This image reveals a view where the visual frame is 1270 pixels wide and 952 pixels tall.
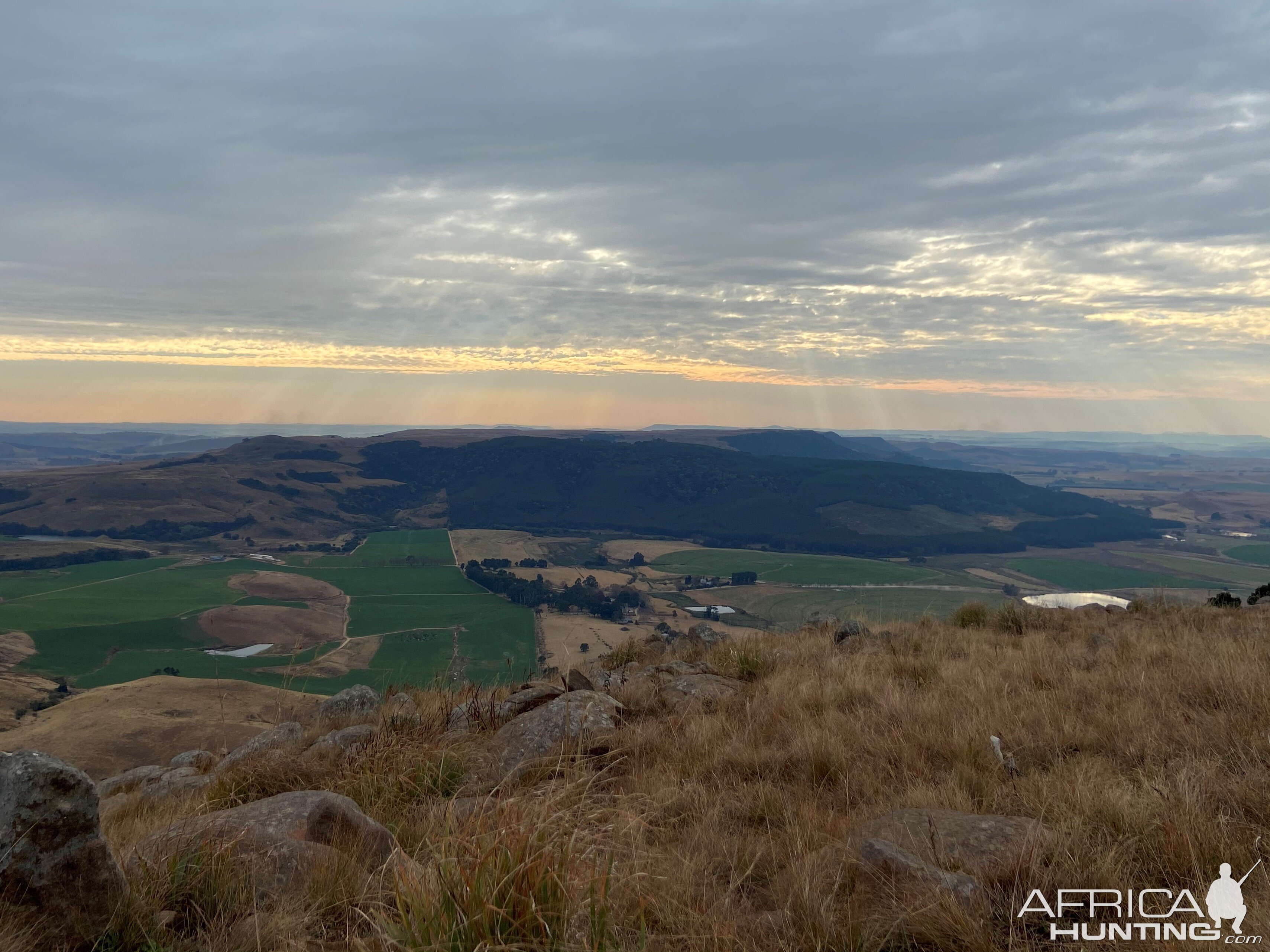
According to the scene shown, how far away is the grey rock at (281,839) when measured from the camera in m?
4.55

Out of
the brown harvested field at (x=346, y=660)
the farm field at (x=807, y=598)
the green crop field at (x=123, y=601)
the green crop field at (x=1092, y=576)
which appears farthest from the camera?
the green crop field at (x=1092, y=576)

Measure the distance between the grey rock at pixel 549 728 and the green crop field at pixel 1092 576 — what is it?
105m

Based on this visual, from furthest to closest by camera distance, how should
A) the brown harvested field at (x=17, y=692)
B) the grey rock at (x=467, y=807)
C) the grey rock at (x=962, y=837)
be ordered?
the brown harvested field at (x=17, y=692) → the grey rock at (x=467, y=807) → the grey rock at (x=962, y=837)

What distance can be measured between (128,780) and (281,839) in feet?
35.0

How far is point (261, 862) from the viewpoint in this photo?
461 centimetres

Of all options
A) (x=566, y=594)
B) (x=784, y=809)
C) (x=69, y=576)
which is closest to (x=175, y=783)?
(x=784, y=809)

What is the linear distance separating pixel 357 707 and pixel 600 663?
506 centimetres

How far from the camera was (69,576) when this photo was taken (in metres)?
124

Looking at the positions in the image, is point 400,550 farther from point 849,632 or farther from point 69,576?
point 849,632

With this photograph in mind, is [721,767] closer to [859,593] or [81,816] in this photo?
[81,816]

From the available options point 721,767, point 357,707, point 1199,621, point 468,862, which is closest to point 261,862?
point 468,862

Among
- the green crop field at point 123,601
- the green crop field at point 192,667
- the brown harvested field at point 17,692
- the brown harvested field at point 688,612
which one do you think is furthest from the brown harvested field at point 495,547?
the brown harvested field at point 17,692

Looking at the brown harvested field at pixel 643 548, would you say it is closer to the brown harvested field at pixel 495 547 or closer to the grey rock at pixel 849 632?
the brown harvested field at pixel 495 547

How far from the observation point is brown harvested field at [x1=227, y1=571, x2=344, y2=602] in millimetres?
107312
